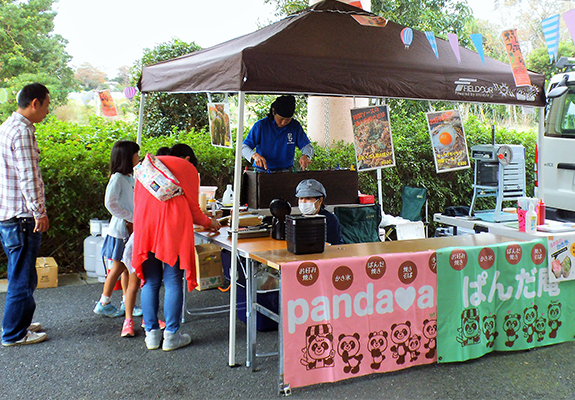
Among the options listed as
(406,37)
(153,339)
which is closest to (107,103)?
(153,339)

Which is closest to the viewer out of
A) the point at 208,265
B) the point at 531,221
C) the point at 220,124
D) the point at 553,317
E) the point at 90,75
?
the point at 553,317

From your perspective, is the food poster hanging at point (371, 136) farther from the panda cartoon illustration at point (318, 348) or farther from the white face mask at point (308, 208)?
the panda cartoon illustration at point (318, 348)

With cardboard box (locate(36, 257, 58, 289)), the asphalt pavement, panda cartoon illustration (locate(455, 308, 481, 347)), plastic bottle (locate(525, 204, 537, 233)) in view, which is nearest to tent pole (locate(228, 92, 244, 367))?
the asphalt pavement

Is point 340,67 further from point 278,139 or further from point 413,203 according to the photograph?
point 413,203

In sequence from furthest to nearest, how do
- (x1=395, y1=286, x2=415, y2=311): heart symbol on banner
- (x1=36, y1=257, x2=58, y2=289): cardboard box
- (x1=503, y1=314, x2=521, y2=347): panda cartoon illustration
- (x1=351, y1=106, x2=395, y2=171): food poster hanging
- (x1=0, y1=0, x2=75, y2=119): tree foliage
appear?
(x1=0, y1=0, x2=75, y2=119): tree foliage, (x1=36, y1=257, x2=58, y2=289): cardboard box, (x1=351, y1=106, x2=395, y2=171): food poster hanging, (x1=503, y1=314, x2=521, y2=347): panda cartoon illustration, (x1=395, y1=286, x2=415, y2=311): heart symbol on banner

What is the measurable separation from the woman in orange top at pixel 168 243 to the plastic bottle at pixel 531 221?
2354mm

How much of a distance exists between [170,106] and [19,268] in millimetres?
4897

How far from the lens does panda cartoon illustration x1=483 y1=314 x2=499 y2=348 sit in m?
3.75

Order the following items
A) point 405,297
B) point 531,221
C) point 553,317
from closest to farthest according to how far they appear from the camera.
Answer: point 405,297 < point 553,317 < point 531,221

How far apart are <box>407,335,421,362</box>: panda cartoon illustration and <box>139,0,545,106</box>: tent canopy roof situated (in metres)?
1.64

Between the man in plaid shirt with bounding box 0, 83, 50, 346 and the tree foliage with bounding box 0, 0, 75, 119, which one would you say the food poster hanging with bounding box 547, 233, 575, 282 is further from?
the tree foliage with bounding box 0, 0, 75, 119

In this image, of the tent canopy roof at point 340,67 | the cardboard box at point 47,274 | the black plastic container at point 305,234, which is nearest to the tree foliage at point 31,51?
the cardboard box at point 47,274

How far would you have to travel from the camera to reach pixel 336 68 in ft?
12.2

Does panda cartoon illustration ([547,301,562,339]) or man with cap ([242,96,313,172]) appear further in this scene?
man with cap ([242,96,313,172])
